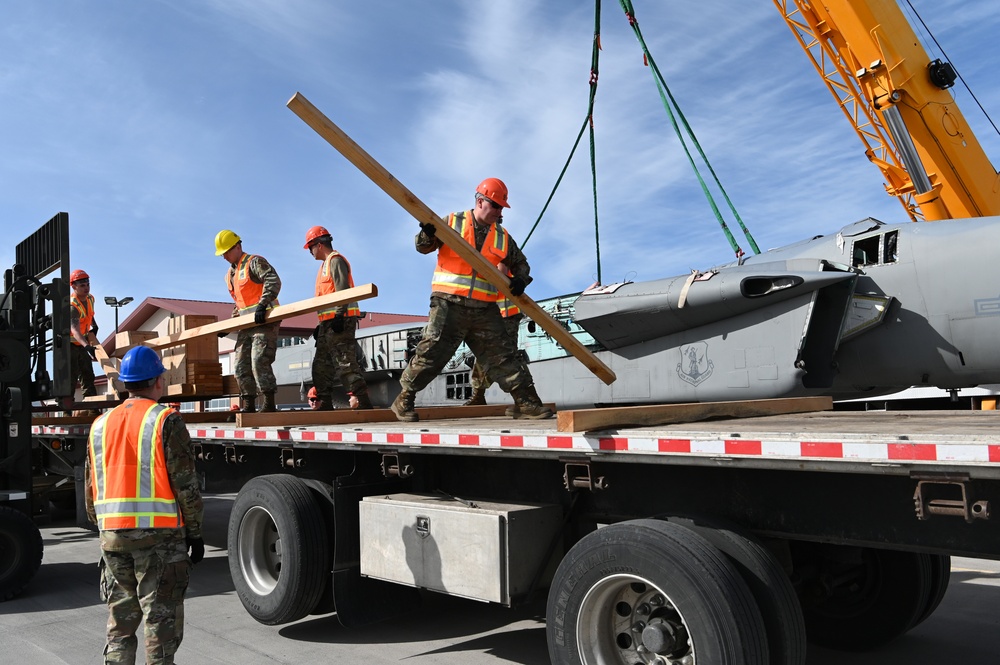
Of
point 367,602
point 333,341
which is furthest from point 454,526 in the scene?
point 333,341

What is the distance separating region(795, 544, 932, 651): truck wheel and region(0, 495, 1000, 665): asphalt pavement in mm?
138

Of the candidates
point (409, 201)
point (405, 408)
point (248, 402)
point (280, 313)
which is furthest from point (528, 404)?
point (248, 402)

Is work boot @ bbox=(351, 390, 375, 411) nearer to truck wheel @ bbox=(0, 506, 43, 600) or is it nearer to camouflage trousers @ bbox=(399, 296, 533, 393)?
camouflage trousers @ bbox=(399, 296, 533, 393)

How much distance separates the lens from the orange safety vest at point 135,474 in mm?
4156

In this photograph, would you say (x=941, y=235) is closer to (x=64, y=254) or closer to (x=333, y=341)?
(x=333, y=341)

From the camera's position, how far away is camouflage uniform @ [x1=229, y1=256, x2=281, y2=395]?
8484 mm

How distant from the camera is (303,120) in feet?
17.3

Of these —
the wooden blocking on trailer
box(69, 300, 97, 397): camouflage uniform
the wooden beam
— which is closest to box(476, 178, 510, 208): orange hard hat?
the wooden beam

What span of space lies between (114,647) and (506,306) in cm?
539

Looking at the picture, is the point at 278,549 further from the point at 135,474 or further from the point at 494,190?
the point at 494,190

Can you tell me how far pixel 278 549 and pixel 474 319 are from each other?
2.32 metres

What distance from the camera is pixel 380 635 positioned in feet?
19.6

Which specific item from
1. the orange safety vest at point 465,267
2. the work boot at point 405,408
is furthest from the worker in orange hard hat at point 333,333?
the orange safety vest at point 465,267

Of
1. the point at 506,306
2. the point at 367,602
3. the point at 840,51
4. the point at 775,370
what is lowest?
the point at 367,602
